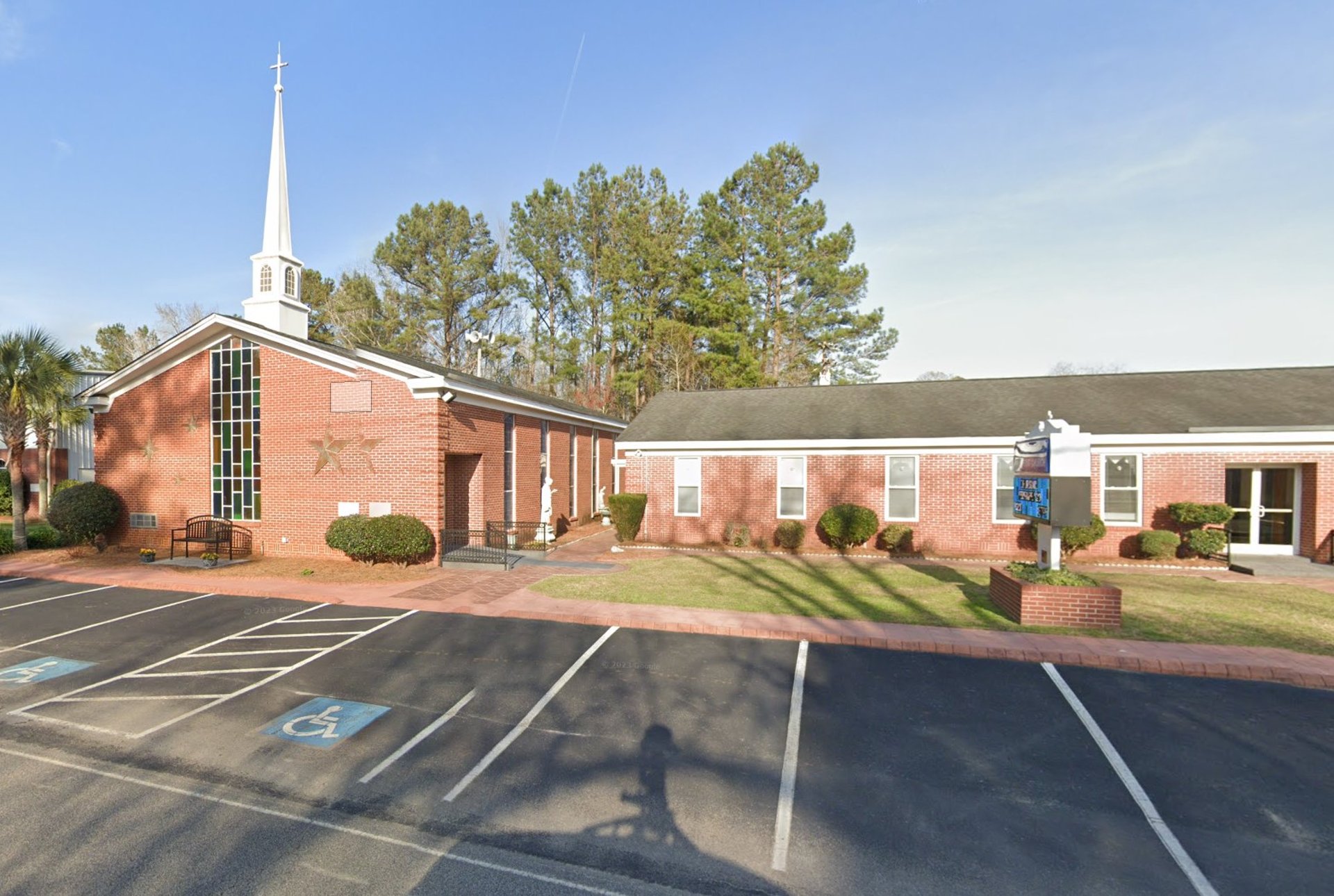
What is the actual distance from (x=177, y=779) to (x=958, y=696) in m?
7.67

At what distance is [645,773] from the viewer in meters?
5.22

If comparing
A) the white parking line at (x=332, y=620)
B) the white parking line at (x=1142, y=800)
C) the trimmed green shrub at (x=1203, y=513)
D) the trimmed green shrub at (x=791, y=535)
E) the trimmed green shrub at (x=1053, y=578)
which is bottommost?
the white parking line at (x=332, y=620)

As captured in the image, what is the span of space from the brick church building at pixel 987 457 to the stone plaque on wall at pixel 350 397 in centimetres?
721

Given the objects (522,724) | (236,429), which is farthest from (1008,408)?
(236,429)

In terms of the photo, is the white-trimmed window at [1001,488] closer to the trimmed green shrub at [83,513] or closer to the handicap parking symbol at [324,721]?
the handicap parking symbol at [324,721]

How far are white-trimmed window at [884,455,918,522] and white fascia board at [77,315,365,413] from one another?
14318 millimetres

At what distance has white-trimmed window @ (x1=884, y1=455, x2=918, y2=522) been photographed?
1661 cm

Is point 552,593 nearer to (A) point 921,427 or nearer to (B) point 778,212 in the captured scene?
(A) point 921,427

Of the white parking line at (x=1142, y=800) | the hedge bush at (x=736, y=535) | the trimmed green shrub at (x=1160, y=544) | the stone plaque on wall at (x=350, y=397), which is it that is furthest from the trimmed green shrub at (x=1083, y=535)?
the stone plaque on wall at (x=350, y=397)

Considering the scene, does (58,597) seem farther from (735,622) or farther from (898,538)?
(898,538)

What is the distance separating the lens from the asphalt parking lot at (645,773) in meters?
4.03

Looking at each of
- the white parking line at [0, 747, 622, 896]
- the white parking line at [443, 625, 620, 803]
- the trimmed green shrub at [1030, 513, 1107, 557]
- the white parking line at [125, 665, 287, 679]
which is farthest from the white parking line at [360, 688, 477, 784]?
the trimmed green shrub at [1030, 513, 1107, 557]

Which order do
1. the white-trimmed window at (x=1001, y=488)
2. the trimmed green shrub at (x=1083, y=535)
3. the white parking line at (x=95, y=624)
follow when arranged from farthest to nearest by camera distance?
the white-trimmed window at (x=1001, y=488) → the trimmed green shrub at (x=1083, y=535) → the white parking line at (x=95, y=624)

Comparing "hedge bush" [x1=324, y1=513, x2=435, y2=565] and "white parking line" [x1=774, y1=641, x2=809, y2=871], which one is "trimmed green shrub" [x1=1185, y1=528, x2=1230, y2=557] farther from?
"hedge bush" [x1=324, y1=513, x2=435, y2=565]
